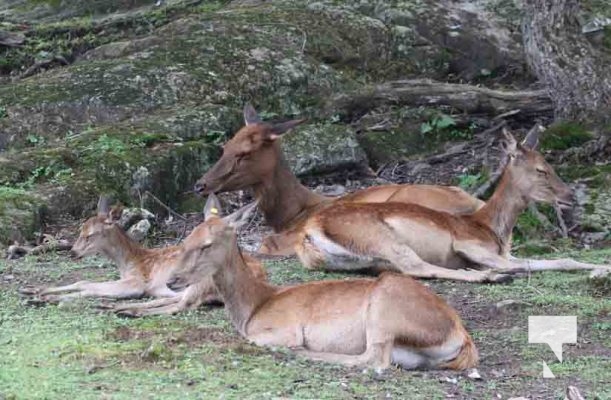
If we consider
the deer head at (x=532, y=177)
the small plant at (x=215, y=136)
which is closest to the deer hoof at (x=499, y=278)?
the deer head at (x=532, y=177)

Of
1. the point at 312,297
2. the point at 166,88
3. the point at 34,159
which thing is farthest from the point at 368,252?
the point at 166,88

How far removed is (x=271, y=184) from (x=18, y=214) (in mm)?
2383

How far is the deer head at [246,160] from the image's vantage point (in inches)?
463

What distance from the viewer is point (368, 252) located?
33.0ft

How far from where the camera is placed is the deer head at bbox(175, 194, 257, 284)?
8.12 metres

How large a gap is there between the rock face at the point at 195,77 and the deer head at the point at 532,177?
3.38 meters

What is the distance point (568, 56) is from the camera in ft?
42.3

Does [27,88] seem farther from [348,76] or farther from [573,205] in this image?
[573,205]

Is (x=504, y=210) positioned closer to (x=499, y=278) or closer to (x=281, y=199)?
(x=499, y=278)

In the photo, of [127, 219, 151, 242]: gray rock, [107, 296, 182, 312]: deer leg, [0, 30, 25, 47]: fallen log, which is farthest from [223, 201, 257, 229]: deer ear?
[0, 30, 25, 47]: fallen log

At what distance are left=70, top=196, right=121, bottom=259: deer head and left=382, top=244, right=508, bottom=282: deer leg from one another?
2.35 meters

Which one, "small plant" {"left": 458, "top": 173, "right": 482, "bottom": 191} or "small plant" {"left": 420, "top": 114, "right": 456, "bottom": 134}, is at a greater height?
"small plant" {"left": 420, "top": 114, "right": 456, "bottom": 134}

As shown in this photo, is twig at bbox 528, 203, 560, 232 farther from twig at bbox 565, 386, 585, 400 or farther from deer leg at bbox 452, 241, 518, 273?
twig at bbox 565, 386, 585, 400

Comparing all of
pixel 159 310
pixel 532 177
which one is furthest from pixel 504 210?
pixel 159 310
